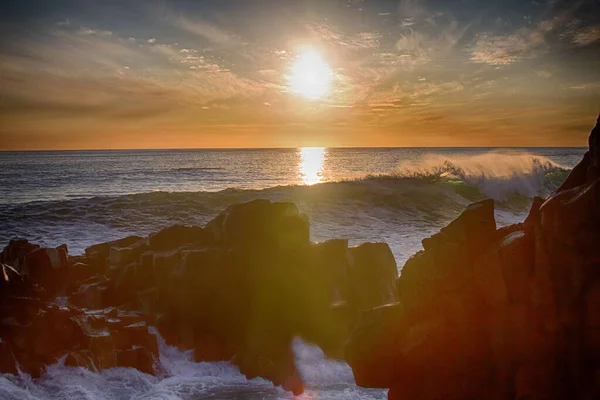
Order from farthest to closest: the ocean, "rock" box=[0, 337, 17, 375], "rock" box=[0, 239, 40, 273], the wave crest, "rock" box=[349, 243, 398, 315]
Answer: the wave crest → "rock" box=[0, 239, 40, 273] → "rock" box=[349, 243, 398, 315] → the ocean → "rock" box=[0, 337, 17, 375]

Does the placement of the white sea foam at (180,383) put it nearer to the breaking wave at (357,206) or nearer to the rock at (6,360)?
the rock at (6,360)

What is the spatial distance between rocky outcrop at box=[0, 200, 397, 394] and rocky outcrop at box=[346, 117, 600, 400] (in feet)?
11.6

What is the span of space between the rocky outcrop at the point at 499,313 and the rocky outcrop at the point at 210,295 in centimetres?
353

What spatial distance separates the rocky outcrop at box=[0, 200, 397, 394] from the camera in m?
12.0

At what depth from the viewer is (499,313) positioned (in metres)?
Answer: 8.33

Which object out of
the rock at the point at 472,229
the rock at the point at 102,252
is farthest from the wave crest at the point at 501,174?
the rock at the point at 472,229

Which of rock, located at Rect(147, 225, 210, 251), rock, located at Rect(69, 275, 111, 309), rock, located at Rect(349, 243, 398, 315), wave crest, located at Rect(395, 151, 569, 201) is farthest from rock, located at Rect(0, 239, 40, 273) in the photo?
wave crest, located at Rect(395, 151, 569, 201)

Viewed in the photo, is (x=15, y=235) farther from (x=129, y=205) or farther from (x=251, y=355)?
(x=251, y=355)

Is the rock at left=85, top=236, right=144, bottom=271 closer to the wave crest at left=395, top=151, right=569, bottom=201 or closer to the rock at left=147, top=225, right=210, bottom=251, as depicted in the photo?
the rock at left=147, top=225, right=210, bottom=251

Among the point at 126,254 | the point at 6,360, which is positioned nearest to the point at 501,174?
the point at 126,254

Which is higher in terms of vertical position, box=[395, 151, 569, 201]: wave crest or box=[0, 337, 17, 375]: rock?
box=[395, 151, 569, 201]: wave crest

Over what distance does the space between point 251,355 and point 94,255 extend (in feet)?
26.5

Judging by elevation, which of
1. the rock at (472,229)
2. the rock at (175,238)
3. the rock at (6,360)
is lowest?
the rock at (6,360)

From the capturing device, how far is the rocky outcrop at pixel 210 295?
39.4ft
